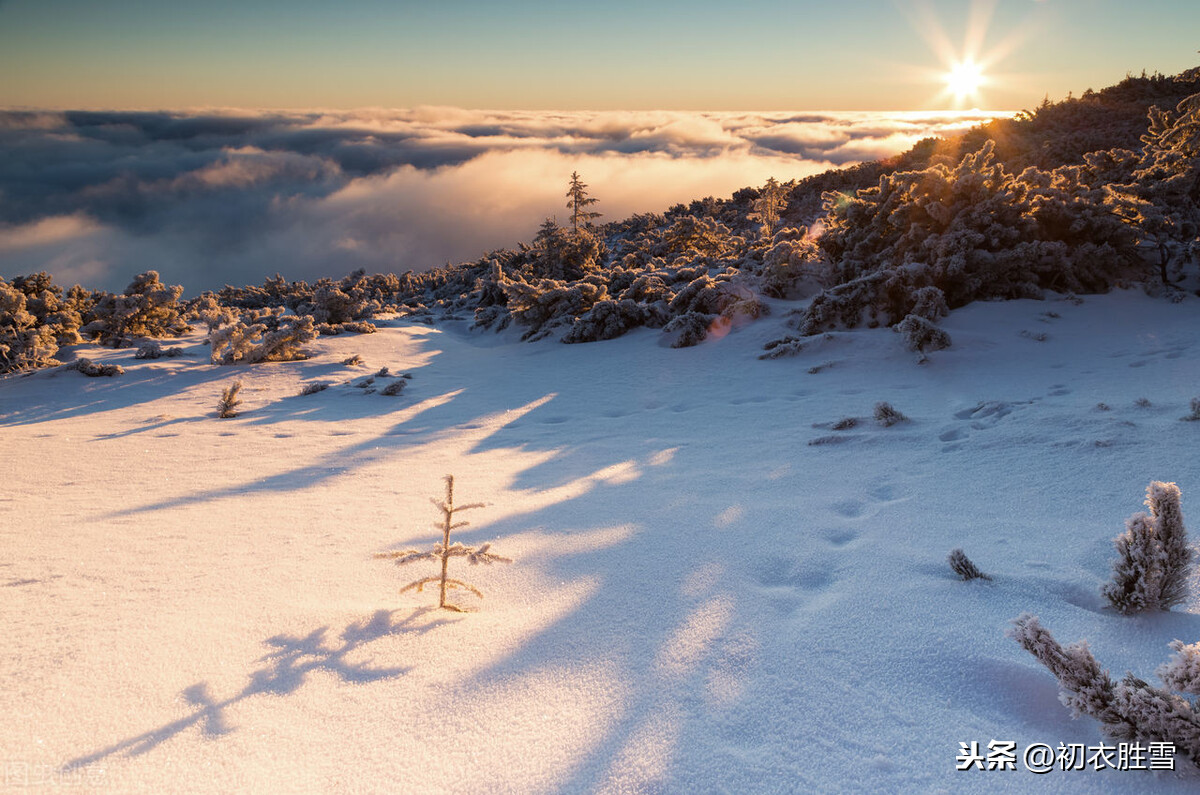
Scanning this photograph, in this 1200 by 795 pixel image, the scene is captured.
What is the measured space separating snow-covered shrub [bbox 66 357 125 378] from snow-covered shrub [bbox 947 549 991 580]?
30.7 ft

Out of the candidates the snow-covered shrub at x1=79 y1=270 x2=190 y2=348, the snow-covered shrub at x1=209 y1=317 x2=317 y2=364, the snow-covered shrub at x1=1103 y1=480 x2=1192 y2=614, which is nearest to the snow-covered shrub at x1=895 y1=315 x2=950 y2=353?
the snow-covered shrub at x1=1103 y1=480 x2=1192 y2=614

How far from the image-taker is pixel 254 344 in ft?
28.6

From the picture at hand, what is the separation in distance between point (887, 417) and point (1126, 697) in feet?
11.6

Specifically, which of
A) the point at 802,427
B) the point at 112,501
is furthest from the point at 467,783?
the point at 802,427

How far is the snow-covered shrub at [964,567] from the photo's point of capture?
7.22ft

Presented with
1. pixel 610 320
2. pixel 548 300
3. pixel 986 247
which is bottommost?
pixel 610 320

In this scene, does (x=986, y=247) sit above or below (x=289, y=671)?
above

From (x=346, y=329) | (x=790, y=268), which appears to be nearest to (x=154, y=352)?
(x=346, y=329)

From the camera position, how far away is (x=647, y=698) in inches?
67.1

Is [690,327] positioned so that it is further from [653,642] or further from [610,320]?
[653,642]

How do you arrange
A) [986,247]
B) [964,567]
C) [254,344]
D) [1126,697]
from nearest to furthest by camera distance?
1. [1126,697]
2. [964,567]
3. [986,247]
4. [254,344]

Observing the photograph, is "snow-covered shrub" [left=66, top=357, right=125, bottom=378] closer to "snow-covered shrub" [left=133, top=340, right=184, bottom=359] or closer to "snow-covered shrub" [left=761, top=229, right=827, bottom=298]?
"snow-covered shrub" [left=133, top=340, right=184, bottom=359]

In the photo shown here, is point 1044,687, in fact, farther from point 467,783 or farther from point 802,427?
point 802,427

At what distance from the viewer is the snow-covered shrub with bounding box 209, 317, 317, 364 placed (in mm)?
8469
